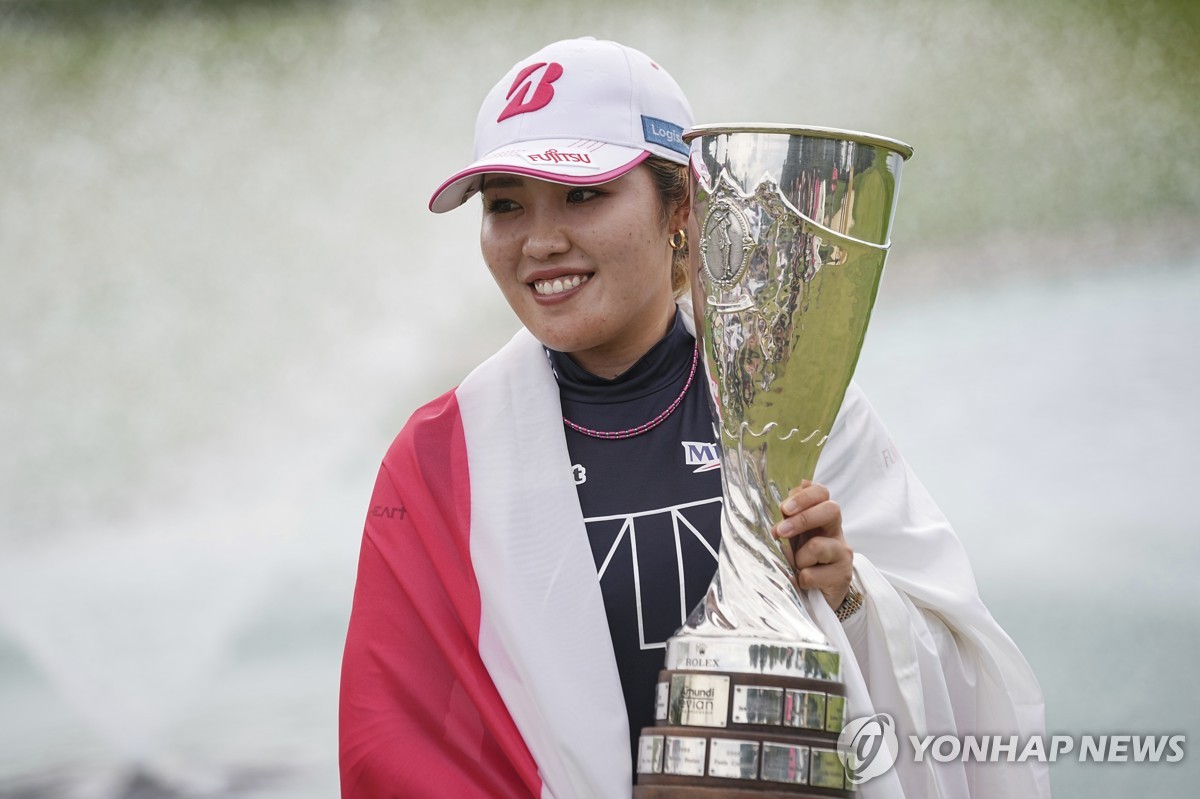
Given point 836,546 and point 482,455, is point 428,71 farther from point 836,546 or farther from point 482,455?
point 836,546

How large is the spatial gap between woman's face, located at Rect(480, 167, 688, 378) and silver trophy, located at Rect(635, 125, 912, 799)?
16 centimetres

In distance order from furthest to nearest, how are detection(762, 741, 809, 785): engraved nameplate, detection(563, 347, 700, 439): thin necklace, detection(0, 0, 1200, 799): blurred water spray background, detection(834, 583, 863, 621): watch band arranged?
detection(0, 0, 1200, 799): blurred water spray background < detection(563, 347, 700, 439): thin necklace < detection(834, 583, 863, 621): watch band < detection(762, 741, 809, 785): engraved nameplate

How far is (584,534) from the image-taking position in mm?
1365

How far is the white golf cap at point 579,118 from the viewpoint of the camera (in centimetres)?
130

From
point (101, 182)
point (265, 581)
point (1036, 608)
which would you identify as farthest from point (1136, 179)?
point (101, 182)

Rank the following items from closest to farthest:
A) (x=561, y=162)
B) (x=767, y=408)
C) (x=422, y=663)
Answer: (x=767, y=408)
(x=561, y=162)
(x=422, y=663)

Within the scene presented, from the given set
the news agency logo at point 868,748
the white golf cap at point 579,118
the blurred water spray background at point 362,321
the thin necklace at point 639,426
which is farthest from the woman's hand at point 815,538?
the blurred water spray background at point 362,321

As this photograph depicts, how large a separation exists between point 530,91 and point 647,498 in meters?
0.43

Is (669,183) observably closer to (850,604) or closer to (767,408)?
(767,408)

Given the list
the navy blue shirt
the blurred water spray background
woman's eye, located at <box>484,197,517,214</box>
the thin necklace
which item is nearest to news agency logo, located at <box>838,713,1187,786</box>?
the navy blue shirt

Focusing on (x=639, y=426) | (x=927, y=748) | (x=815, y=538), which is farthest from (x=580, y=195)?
(x=927, y=748)

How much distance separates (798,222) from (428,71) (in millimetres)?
1789

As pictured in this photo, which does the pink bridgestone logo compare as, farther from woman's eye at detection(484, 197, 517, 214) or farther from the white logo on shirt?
the white logo on shirt

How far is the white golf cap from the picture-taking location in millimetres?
1303
